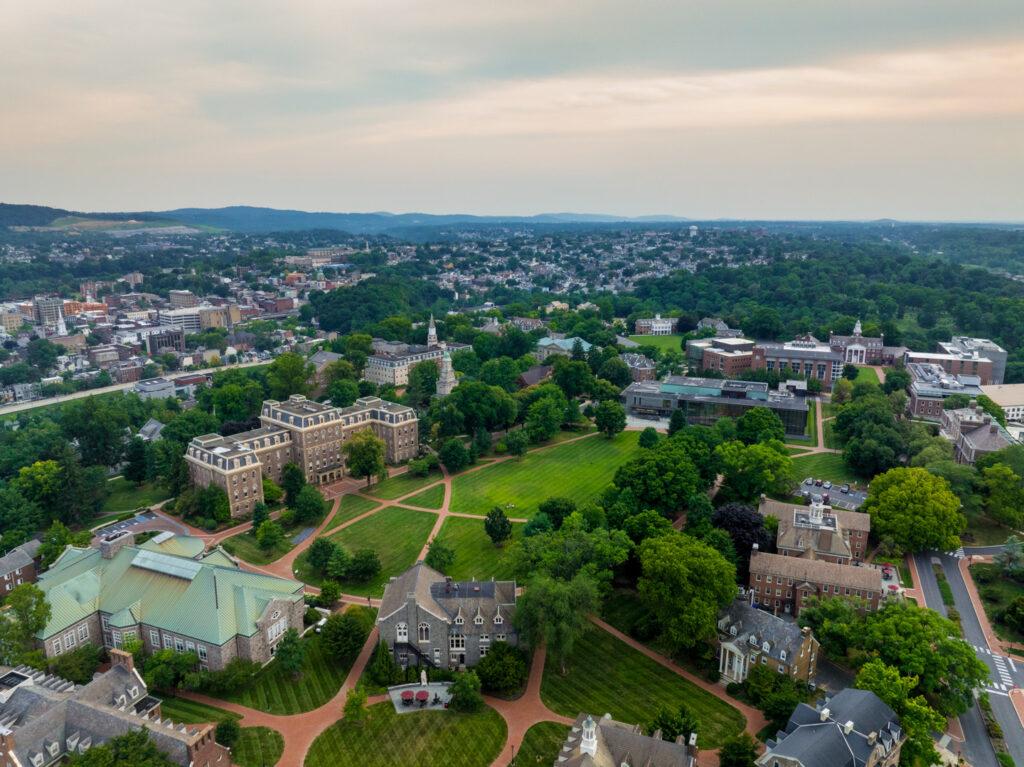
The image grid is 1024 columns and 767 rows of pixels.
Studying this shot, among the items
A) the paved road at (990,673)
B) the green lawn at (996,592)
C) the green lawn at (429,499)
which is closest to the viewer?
the paved road at (990,673)

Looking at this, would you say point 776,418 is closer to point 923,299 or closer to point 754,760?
point 754,760

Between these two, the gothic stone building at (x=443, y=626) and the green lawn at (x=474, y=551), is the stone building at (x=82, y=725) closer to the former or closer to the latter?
the gothic stone building at (x=443, y=626)

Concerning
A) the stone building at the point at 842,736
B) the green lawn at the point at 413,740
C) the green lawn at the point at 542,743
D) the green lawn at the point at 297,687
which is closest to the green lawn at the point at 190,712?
the green lawn at the point at 297,687

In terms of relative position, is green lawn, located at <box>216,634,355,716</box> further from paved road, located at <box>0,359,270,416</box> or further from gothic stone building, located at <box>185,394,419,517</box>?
paved road, located at <box>0,359,270,416</box>

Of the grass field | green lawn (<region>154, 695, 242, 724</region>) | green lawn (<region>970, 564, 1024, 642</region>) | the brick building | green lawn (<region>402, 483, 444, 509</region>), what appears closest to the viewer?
green lawn (<region>154, 695, 242, 724</region>)

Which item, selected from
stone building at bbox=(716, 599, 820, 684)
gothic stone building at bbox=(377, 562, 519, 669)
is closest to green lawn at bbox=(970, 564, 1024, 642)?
stone building at bbox=(716, 599, 820, 684)

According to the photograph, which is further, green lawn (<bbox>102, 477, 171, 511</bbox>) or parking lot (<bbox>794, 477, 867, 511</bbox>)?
green lawn (<bbox>102, 477, 171, 511</bbox>)
